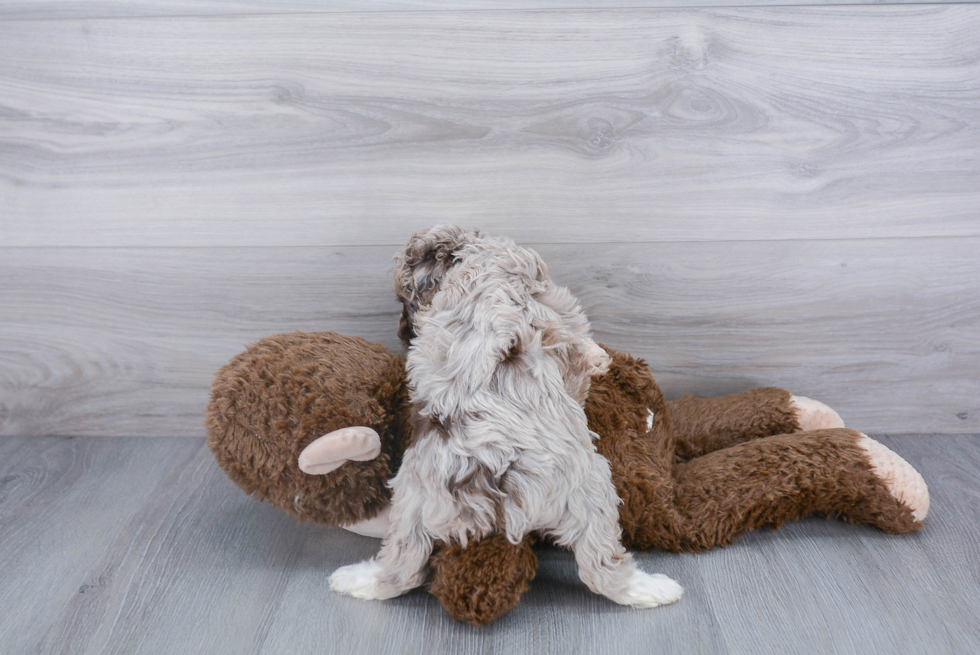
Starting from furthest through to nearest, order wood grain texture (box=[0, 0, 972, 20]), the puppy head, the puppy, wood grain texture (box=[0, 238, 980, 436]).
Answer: wood grain texture (box=[0, 238, 980, 436]), wood grain texture (box=[0, 0, 972, 20]), the puppy head, the puppy

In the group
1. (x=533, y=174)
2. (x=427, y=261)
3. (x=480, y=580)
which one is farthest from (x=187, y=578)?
(x=533, y=174)

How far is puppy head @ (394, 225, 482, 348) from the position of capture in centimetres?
91

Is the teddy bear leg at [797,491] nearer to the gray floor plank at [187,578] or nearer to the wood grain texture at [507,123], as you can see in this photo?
the wood grain texture at [507,123]

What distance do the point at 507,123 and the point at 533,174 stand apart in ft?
0.29

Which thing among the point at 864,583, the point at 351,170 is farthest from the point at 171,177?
the point at 864,583

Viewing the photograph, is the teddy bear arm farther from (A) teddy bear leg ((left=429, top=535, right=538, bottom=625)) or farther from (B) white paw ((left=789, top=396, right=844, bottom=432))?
(A) teddy bear leg ((left=429, top=535, right=538, bottom=625))

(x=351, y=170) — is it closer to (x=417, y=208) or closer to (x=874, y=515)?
(x=417, y=208)

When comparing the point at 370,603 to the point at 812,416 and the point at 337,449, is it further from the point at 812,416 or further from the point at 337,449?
the point at 812,416

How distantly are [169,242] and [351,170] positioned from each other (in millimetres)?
335

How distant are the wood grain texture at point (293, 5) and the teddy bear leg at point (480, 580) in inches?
29.8

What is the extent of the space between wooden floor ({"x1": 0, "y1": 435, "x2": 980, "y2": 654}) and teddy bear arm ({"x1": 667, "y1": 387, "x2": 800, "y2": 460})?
6.2 inches

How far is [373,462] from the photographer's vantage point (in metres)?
0.93

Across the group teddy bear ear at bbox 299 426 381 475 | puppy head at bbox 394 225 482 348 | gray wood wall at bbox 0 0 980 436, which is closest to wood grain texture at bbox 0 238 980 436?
gray wood wall at bbox 0 0 980 436

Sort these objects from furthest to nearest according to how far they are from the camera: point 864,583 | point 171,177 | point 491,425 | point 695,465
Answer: point 171,177
point 695,465
point 864,583
point 491,425
